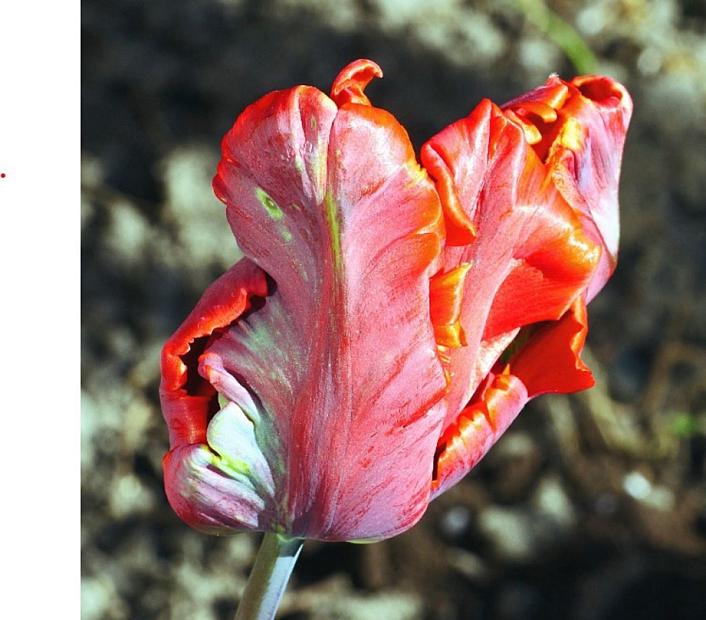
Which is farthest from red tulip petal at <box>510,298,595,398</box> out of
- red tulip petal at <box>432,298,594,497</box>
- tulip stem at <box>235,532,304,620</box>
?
tulip stem at <box>235,532,304,620</box>

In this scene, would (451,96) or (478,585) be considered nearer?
(478,585)

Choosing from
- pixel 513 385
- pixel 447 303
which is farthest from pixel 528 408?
pixel 447 303

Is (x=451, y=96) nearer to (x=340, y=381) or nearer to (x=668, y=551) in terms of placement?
(x=668, y=551)

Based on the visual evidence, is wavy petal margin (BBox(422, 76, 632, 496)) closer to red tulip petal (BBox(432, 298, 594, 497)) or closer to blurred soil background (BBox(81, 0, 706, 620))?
red tulip petal (BBox(432, 298, 594, 497))

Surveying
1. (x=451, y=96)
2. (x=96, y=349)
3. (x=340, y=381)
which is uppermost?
(x=340, y=381)

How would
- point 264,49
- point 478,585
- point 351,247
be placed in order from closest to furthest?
point 351,247 < point 478,585 < point 264,49

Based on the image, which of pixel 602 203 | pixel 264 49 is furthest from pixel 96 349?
pixel 602 203
